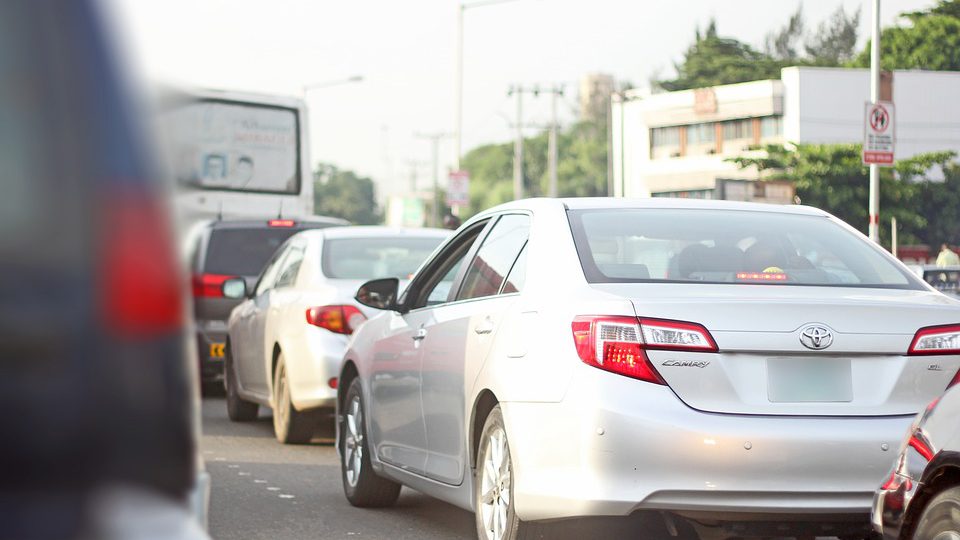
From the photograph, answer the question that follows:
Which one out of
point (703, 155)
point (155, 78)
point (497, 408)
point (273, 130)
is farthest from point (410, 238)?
point (703, 155)

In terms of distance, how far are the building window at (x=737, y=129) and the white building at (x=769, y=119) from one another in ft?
0.18

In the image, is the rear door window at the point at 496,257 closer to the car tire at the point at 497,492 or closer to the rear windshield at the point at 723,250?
the rear windshield at the point at 723,250

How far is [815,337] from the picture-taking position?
5.53 meters

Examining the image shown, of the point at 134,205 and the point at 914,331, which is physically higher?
the point at 134,205

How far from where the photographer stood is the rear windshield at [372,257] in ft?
38.8

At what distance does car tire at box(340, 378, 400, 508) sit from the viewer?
8242 millimetres

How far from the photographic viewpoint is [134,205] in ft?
4.72

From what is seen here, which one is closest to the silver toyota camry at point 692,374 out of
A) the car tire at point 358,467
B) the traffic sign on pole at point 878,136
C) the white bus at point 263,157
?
the car tire at point 358,467

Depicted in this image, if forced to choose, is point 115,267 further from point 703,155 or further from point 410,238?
point 703,155

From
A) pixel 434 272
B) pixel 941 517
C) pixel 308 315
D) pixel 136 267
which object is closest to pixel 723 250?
pixel 941 517

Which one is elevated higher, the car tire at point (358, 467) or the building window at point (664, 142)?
the building window at point (664, 142)

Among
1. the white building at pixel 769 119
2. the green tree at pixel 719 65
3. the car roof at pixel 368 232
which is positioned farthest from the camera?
the green tree at pixel 719 65

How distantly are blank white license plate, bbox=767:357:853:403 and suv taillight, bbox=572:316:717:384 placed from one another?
0.24 m

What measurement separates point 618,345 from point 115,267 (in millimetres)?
4168
